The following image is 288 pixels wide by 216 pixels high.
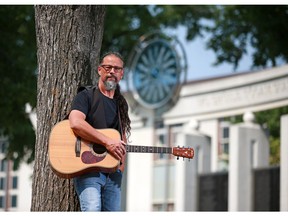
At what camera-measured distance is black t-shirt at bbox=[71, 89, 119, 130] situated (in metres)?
7.55

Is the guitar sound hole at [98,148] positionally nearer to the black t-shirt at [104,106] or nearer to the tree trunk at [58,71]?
the black t-shirt at [104,106]

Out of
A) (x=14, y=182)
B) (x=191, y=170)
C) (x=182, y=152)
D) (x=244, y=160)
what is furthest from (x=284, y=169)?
(x=14, y=182)

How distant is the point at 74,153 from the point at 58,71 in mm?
1039

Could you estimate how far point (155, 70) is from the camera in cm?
3372

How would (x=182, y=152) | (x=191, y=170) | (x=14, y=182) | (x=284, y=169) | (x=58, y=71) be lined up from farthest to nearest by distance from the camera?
(x=14, y=182) < (x=191, y=170) < (x=284, y=169) < (x=58, y=71) < (x=182, y=152)

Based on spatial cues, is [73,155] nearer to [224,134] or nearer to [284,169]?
[284,169]

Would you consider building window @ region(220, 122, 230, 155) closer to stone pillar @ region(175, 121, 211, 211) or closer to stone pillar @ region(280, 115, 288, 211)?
stone pillar @ region(175, 121, 211, 211)

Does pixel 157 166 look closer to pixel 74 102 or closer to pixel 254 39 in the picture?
pixel 254 39

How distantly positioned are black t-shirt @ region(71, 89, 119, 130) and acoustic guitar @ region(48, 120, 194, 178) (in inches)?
3.9

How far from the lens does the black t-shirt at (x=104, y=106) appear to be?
24.8ft

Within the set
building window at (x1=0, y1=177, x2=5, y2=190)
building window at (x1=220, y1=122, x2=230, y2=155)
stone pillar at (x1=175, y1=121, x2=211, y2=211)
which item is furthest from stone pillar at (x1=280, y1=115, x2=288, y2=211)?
building window at (x1=0, y1=177, x2=5, y2=190)

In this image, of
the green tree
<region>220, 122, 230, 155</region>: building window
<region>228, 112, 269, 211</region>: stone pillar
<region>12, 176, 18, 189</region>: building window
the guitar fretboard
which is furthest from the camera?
<region>12, 176, 18, 189</region>: building window

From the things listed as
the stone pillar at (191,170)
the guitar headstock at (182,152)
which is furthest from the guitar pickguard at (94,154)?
the stone pillar at (191,170)

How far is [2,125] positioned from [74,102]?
45.8ft
